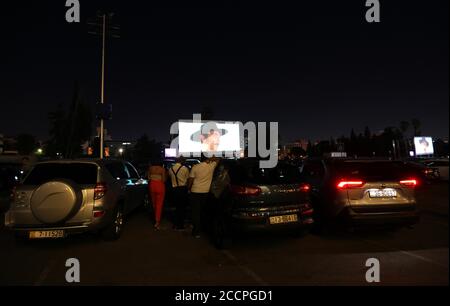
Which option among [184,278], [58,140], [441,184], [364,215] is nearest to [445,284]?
[364,215]

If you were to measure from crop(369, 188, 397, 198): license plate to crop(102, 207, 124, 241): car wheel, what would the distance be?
5.20m

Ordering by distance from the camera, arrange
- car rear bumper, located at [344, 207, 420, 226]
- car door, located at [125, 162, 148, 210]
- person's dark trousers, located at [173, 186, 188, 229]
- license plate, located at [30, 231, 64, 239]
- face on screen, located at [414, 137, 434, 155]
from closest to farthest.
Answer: license plate, located at [30, 231, 64, 239]
car rear bumper, located at [344, 207, 420, 226]
person's dark trousers, located at [173, 186, 188, 229]
car door, located at [125, 162, 148, 210]
face on screen, located at [414, 137, 434, 155]

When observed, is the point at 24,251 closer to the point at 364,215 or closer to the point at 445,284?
the point at 364,215

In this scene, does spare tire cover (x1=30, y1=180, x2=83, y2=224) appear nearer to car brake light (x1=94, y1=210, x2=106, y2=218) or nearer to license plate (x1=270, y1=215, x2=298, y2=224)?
car brake light (x1=94, y1=210, x2=106, y2=218)

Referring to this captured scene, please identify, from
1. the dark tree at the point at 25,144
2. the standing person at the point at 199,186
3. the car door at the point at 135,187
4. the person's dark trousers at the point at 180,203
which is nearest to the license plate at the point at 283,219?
the standing person at the point at 199,186

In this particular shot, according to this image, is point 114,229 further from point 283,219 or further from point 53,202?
point 283,219

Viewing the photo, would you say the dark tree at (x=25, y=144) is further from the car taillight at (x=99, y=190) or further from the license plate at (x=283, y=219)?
the license plate at (x=283, y=219)

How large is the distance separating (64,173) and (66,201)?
0.87 m

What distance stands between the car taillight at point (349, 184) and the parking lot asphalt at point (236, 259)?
1145 mm

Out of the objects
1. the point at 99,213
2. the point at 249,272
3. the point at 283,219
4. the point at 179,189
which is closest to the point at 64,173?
the point at 99,213

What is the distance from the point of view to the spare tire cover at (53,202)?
5645 millimetres

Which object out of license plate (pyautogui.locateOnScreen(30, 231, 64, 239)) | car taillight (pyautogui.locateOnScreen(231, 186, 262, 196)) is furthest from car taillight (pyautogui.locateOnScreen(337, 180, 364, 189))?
license plate (pyautogui.locateOnScreen(30, 231, 64, 239))

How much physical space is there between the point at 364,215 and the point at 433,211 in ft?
17.3

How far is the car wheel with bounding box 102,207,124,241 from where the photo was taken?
6.56 metres
